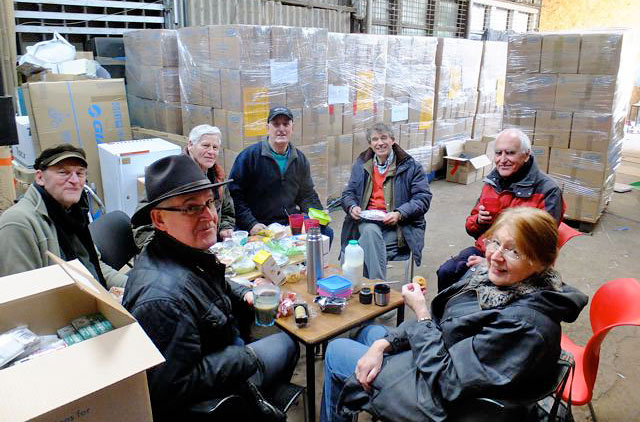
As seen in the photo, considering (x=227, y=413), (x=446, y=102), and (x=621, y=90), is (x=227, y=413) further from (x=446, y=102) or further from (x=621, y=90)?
(x=446, y=102)

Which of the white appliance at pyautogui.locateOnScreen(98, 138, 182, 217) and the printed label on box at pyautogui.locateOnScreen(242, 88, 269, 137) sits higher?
the printed label on box at pyautogui.locateOnScreen(242, 88, 269, 137)

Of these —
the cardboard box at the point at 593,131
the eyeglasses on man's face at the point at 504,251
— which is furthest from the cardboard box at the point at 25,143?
the cardboard box at the point at 593,131

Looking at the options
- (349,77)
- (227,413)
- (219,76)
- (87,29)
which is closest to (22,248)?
(227,413)

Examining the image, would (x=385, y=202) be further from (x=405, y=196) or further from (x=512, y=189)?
(x=512, y=189)

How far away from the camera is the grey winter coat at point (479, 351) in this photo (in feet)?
4.77

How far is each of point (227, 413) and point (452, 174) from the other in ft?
19.4

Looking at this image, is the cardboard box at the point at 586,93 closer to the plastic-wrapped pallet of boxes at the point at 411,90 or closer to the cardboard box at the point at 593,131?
the cardboard box at the point at 593,131

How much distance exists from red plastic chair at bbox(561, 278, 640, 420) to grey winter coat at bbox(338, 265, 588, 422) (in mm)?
367

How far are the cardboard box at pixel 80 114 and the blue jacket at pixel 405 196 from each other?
2.48 meters

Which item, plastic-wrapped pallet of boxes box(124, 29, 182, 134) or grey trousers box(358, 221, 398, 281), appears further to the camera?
plastic-wrapped pallet of boxes box(124, 29, 182, 134)

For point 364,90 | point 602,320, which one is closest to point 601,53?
A: point 364,90

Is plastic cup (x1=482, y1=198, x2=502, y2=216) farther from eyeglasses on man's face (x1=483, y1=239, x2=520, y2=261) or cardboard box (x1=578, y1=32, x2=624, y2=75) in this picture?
cardboard box (x1=578, y1=32, x2=624, y2=75)

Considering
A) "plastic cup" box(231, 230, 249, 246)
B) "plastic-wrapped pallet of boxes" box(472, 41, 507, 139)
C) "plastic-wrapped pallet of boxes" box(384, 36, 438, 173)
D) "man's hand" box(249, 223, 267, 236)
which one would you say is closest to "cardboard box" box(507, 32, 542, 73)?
"plastic-wrapped pallet of boxes" box(384, 36, 438, 173)

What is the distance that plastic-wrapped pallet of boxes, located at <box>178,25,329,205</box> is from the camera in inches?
164
